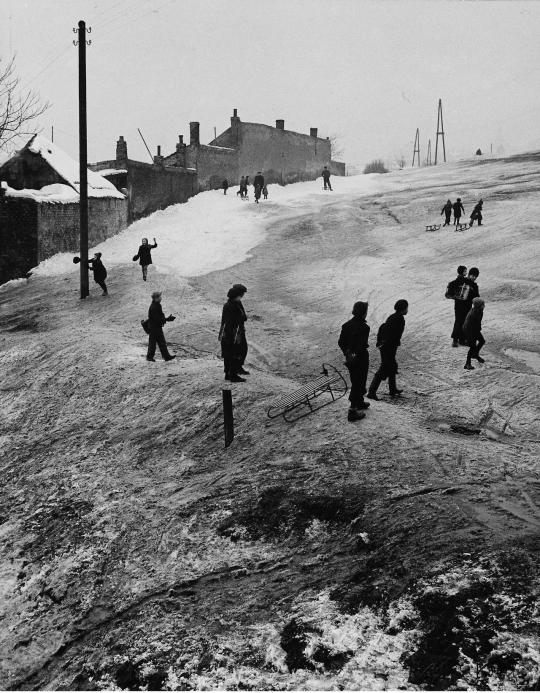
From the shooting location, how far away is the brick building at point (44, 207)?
898 inches

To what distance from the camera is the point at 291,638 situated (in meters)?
5.00

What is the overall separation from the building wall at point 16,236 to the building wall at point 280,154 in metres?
19.9

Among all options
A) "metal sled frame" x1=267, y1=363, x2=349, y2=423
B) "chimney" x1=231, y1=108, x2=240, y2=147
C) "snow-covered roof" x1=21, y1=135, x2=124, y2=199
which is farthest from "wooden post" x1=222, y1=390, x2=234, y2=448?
"chimney" x1=231, y1=108, x2=240, y2=147

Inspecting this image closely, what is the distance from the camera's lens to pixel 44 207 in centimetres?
2294

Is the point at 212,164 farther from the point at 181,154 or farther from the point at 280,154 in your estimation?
the point at 280,154

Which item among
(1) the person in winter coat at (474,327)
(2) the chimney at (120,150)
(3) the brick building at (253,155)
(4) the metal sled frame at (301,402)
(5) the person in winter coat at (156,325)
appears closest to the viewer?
(4) the metal sled frame at (301,402)

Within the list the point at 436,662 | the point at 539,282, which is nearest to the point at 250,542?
the point at 436,662

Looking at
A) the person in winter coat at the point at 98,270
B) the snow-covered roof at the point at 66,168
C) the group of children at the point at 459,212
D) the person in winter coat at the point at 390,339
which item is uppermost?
the snow-covered roof at the point at 66,168

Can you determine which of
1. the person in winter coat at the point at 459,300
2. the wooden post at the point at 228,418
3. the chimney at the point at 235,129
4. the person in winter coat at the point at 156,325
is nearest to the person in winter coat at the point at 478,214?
the person in winter coat at the point at 459,300

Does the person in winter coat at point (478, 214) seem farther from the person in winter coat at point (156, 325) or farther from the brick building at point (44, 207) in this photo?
the person in winter coat at point (156, 325)

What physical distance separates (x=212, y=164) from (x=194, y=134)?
227 cm

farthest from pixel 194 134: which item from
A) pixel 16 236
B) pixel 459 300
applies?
pixel 459 300

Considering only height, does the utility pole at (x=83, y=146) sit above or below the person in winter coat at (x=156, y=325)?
above

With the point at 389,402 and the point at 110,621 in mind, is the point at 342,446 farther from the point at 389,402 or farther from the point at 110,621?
the point at 110,621
